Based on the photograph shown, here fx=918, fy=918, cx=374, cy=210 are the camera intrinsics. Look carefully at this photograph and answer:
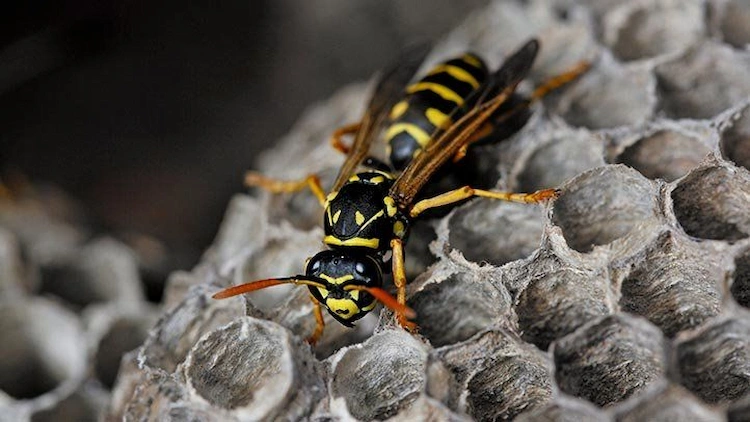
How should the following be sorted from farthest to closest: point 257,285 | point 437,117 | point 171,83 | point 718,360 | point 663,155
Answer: point 171,83
point 437,117
point 663,155
point 257,285
point 718,360

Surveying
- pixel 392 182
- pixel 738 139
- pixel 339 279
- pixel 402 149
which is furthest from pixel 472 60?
pixel 339 279

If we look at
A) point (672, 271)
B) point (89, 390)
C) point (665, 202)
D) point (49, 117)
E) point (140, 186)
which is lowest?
point (672, 271)

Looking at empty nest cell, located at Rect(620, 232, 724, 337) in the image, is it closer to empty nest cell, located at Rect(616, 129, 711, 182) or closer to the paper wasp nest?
the paper wasp nest

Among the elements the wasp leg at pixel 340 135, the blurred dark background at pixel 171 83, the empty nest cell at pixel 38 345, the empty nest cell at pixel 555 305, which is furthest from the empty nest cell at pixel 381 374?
the blurred dark background at pixel 171 83

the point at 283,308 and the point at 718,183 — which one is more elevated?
the point at 283,308

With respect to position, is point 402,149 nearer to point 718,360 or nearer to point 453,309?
point 453,309

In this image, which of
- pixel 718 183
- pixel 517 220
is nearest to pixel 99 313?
pixel 517 220

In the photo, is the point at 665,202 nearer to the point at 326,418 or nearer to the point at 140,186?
the point at 326,418
